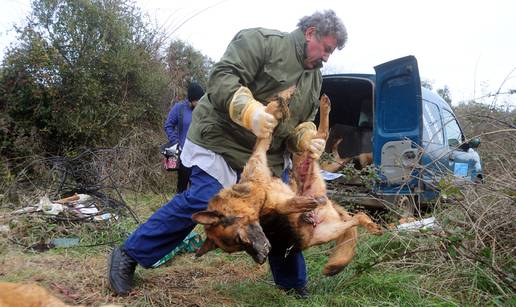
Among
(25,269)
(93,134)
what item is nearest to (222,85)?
(25,269)

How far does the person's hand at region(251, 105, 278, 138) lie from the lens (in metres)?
3.02

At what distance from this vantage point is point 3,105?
8148 mm

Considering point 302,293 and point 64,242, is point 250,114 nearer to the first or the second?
point 302,293

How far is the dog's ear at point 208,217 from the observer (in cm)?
297

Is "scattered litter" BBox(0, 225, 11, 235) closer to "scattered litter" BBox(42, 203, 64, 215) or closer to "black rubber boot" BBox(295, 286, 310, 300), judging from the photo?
"scattered litter" BBox(42, 203, 64, 215)

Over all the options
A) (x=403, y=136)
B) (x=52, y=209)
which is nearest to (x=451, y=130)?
(x=403, y=136)

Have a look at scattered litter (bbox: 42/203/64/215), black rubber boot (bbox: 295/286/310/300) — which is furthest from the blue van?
scattered litter (bbox: 42/203/64/215)

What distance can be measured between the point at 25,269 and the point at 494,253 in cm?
388

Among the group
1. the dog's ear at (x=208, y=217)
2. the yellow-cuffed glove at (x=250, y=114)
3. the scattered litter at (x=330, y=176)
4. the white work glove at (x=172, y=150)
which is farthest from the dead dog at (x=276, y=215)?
the white work glove at (x=172, y=150)

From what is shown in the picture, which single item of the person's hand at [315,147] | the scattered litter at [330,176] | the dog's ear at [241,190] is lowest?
the scattered litter at [330,176]

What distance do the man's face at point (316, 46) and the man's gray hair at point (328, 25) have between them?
0.03 metres

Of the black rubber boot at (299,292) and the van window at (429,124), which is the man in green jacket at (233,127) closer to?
the black rubber boot at (299,292)

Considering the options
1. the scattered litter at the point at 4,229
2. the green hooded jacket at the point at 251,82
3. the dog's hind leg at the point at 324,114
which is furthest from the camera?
the scattered litter at the point at 4,229

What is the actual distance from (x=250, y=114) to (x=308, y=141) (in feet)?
2.70
